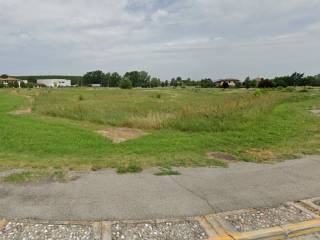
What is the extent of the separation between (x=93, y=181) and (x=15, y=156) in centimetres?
321

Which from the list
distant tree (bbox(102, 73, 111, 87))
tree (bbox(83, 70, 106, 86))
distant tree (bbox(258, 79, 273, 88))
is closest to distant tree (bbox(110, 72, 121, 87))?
distant tree (bbox(102, 73, 111, 87))

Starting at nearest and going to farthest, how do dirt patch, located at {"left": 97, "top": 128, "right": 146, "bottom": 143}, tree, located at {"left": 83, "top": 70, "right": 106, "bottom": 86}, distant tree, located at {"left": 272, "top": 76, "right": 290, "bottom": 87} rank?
1. dirt patch, located at {"left": 97, "top": 128, "right": 146, "bottom": 143}
2. distant tree, located at {"left": 272, "top": 76, "right": 290, "bottom": 87}
3. tree, located at {"left": 83, "top": 70, "right": 106, "bottom": 86}

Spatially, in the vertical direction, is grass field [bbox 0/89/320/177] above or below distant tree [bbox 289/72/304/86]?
below

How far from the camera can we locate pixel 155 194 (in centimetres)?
422

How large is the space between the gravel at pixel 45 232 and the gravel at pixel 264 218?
1968 mm

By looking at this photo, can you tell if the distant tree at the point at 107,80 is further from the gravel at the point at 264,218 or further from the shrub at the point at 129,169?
the gravel at the point at 264,218

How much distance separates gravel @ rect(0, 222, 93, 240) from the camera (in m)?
3.07

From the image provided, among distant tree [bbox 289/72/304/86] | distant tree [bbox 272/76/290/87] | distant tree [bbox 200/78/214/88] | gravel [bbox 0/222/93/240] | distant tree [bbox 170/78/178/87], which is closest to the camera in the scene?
gravel [bbox 0/222/93/240]

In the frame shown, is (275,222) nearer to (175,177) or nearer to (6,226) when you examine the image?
(175,177)

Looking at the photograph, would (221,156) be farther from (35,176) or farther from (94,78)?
(94,78)

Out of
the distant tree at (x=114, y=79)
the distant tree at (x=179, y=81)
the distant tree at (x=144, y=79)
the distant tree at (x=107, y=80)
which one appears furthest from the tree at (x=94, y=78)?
the distant tree at (x=179, y=81)

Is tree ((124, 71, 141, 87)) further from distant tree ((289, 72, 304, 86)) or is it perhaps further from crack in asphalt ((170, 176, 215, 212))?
crack in asphalt ((170, 176, 215, 212))

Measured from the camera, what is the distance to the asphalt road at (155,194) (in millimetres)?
3654

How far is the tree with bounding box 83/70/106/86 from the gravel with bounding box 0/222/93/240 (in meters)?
139
